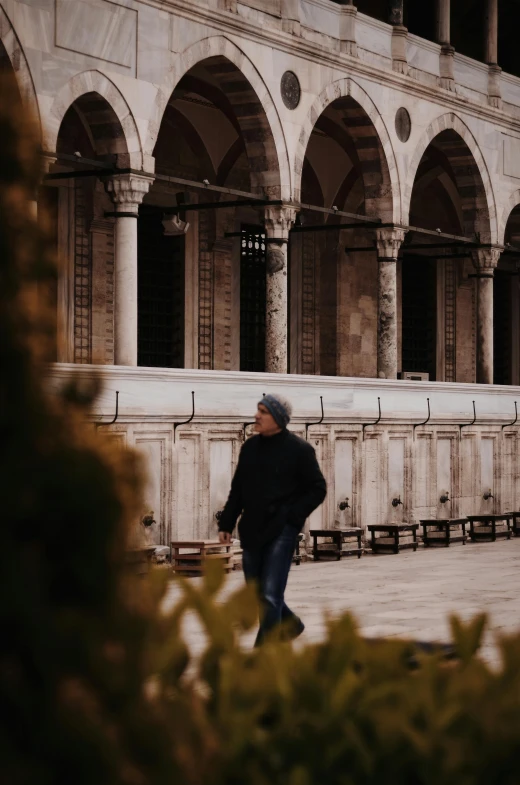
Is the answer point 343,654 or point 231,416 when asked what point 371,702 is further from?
point 231,416

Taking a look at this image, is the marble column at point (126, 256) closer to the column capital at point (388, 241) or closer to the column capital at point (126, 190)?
the column capital at point (126, 190)

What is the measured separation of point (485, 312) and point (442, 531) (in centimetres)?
708

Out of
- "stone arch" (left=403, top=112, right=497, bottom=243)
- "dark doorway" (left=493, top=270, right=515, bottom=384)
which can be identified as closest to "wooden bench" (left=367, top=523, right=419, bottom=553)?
"stone arch" (left=403, top=112, right=497, bottom=243)

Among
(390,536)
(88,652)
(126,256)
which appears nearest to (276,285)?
(126,256)

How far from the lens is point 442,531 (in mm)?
15711

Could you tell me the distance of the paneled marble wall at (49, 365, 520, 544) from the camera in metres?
12.5

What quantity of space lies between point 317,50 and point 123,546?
17255mm

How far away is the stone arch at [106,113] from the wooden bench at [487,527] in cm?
547

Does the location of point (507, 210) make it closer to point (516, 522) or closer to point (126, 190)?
point (516, 522)

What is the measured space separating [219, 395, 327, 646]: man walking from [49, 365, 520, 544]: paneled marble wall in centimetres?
472

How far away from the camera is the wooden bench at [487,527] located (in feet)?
52.6

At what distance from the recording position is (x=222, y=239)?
73.1 ft

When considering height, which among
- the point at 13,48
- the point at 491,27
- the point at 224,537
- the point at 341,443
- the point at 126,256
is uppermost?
the point at 491,27

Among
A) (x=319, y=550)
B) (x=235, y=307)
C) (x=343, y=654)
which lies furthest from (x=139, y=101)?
(x=343, y=654)
